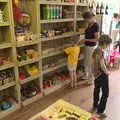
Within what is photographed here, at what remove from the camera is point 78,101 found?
279cm

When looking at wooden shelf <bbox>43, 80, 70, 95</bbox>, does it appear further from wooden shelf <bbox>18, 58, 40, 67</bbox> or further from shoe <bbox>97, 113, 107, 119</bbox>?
shoe <bbox>97, 113, 107, 119</bbox>

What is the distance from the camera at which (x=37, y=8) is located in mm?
2453

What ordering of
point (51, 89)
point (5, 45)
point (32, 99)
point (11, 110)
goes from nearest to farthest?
point (5, 45)
point (11, 110)
point (32, 99)
point (51, 89)

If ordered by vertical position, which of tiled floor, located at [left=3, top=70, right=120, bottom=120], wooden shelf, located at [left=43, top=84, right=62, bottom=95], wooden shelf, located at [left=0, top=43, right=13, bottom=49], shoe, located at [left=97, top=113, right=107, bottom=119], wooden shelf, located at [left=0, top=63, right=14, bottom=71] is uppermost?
wooden shelf, located at [left=0, top=43, right=13, bottom=49]

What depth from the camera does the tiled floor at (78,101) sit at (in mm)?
2447

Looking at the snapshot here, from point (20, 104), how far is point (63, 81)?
39.6 inches

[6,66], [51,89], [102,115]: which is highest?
[6,66]

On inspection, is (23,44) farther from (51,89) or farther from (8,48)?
(51,89)

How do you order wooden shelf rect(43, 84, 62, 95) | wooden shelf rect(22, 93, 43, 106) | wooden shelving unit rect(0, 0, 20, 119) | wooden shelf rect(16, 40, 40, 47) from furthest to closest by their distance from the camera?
wooden shelf rect(43, 84, 62, 95), wooden shelf rect(22, 93, 43, 106), wooden shelf rect(16, 40, 40, 47), wooden shelving unit rect(0, 0, 20, 119)

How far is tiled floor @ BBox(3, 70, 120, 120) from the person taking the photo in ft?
8.03

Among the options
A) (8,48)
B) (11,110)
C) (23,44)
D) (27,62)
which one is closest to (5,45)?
(8,48)

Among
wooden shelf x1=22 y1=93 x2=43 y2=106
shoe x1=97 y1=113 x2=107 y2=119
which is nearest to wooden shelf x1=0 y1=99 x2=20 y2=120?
wooden shelf x1=22 y1=93 x2=43 y2=106

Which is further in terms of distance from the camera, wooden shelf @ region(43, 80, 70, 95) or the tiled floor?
wooden shelf @ region(43, 80, 70, 95)

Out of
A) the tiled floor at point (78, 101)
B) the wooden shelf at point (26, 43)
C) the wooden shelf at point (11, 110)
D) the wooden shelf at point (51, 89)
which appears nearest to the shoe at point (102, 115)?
the tiled floor at point (78, 101)
